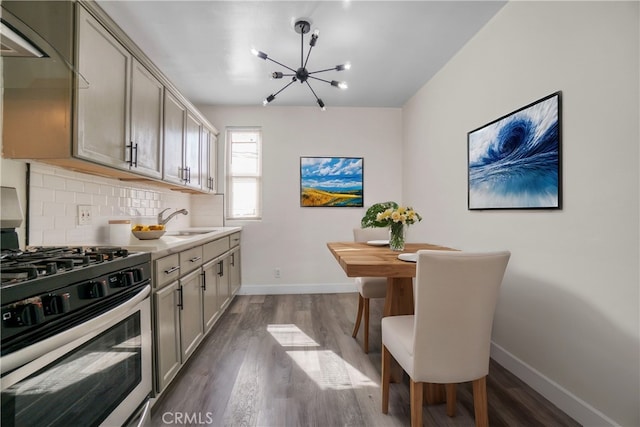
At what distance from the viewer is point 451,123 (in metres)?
2.85

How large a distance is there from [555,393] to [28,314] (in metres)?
Result: 2.53

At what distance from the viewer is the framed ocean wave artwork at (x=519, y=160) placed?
171 cm

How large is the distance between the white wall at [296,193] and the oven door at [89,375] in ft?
8.30

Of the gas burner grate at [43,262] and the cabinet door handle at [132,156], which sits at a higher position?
the cabinet door handle at [132,156]

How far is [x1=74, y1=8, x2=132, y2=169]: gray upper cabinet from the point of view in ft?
4.86

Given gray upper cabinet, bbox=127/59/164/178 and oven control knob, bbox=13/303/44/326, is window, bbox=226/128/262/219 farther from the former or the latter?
oven control knob, bbox=13/303/44/326

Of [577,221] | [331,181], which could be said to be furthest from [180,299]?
[331,181]

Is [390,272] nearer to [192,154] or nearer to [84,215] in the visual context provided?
[84,215]

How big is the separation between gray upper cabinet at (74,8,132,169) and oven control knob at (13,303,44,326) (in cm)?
93

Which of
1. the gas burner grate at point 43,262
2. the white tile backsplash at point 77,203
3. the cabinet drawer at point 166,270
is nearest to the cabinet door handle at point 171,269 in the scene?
the cabinet drawer at point 166,270

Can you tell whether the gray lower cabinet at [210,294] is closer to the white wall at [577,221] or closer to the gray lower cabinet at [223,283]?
the gray lower cabinet at [223,283]

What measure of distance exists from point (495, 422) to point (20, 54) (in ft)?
9.19

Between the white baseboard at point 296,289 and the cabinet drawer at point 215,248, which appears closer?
the cabinet drawer at point 215,248

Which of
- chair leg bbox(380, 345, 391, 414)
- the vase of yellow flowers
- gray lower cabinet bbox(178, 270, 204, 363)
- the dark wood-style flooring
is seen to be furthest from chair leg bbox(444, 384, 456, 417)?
gray lower cabinet bbox(178, 270, 204, 363)
